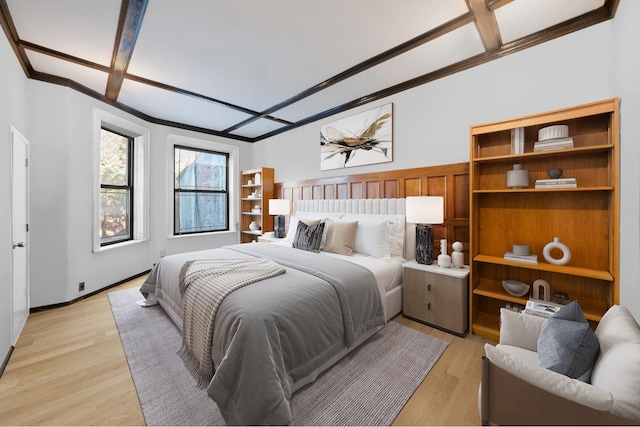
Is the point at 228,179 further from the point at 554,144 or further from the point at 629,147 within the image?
the point at 629,147

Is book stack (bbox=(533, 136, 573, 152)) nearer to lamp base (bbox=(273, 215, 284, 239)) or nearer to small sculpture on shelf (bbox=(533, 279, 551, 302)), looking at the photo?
small sculpture on shelf (bbox=(533, 279, 551, 302))

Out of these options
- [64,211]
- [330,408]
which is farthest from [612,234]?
[64,211]

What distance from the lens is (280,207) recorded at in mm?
4660

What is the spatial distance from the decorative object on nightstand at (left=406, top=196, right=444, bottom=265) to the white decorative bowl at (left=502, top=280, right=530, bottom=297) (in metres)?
0.67

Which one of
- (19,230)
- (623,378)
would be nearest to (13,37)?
(19,230)

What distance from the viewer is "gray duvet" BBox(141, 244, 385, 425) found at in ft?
4.46

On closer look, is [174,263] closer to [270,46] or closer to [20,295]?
[20,295]

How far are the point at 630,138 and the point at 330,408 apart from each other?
252 cm

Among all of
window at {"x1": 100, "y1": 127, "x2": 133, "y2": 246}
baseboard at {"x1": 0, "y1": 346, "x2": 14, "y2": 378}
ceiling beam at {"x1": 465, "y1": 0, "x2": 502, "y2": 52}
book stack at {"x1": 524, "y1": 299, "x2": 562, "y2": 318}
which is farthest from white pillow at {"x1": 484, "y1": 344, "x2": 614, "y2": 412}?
window at {"x1": 100, "y1": 127, "x2": 133, "y2": 246}

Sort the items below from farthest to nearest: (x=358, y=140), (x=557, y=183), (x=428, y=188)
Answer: (x=358, y=140), (x=428, y=188), (x=557, y=183)

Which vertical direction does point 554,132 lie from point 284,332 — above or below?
above

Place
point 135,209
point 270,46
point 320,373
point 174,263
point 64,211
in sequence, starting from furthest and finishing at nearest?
point 135,209 → point 64,211 → point 174,263 → point 270,46 → point 320,373

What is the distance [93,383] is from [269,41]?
10.0ft

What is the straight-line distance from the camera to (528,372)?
995 mm
